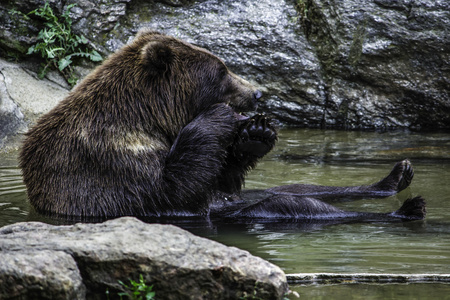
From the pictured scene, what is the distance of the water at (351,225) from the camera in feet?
12.4

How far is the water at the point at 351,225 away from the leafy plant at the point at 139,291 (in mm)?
853

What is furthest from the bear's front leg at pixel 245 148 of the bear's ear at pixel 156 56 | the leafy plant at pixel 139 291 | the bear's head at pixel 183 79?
the leafy plant at pixel 139 291

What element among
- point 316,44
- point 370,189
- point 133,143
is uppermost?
point 316,44

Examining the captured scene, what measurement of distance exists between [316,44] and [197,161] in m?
6.27

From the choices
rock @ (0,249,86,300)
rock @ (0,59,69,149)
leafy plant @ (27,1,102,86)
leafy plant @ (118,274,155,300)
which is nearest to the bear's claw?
leafy plant @ (118,274,155,300)

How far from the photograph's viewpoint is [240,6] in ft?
36.9

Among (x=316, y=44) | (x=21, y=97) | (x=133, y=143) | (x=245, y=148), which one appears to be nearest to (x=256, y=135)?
(x=245, y=148)

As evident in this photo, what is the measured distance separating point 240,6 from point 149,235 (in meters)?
8.60

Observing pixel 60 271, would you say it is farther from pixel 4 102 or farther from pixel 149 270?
pixel 4 102

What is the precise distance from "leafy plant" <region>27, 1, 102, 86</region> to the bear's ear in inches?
197

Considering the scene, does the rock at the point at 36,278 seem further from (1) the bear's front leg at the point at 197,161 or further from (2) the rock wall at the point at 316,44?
(2) the rock wall at the point at 316,44

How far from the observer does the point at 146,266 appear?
297cm

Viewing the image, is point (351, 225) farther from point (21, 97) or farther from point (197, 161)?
point (21, 97)

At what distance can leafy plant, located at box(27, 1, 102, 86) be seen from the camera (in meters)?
10.4
